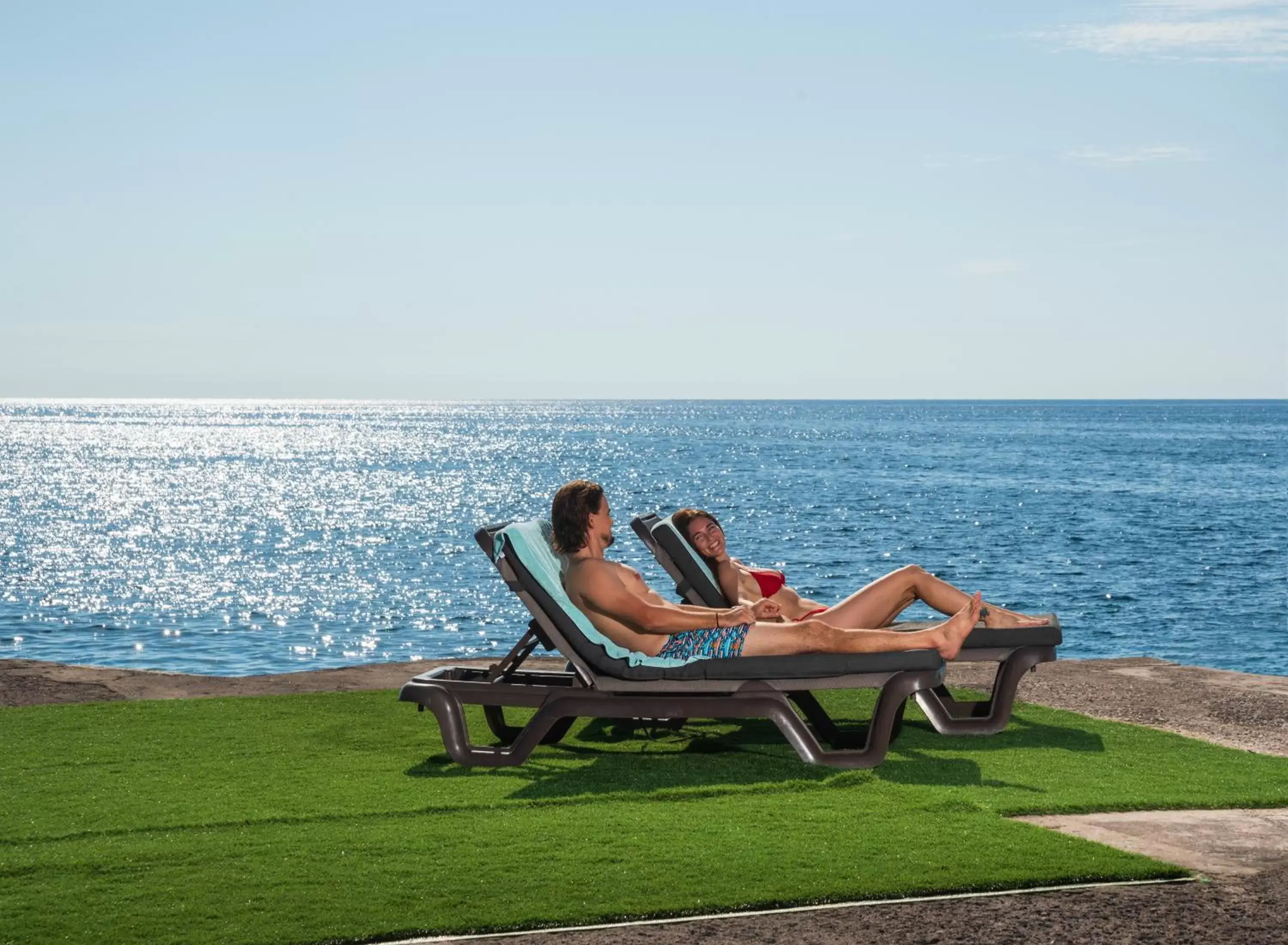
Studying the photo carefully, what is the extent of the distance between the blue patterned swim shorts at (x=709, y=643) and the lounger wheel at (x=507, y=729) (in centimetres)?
95

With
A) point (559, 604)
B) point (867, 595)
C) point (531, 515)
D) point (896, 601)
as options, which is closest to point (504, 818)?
point (559, 604)

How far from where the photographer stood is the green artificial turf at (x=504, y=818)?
5.23 metres

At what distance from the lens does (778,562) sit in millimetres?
39781

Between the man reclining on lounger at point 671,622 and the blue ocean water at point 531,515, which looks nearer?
the man reclining on lounger at point 671,622

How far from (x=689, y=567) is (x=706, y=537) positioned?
217mm

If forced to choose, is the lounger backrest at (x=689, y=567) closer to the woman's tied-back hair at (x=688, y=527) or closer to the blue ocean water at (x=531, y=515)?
the woman's tied-back hair at (x=688, y=527)

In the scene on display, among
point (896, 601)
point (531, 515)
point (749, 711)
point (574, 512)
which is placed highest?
point (574, 512)

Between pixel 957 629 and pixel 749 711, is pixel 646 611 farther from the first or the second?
pixel 957 629

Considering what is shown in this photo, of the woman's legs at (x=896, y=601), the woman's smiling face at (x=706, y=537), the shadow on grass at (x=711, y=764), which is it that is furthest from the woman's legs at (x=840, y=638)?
the woman's smiling face at (x=706, y=537)

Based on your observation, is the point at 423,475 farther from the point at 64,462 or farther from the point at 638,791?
the point at 638,791

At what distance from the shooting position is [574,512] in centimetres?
761

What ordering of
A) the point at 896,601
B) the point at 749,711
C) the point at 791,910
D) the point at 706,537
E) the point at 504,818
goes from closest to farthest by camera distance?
the point at 791,910 < the point at 504,818 < the point at 749,711 < the point at 896,601 < the point at 706,537

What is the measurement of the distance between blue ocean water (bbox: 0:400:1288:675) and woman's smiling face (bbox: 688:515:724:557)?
1557 centimetres

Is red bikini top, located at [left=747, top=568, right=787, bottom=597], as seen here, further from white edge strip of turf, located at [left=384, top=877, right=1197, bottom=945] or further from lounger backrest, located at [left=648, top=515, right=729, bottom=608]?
white edge strip of turf, located at [left=384, top=877, right=1197, bottom=945]
